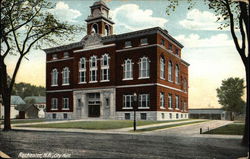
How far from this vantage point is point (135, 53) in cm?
3328

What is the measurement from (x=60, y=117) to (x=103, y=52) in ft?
37.1

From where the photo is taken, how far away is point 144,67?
107 feet

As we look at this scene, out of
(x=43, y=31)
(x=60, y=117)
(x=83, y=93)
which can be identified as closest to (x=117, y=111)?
(x=83, y=93)

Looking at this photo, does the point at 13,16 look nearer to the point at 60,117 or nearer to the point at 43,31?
the point at 43,31

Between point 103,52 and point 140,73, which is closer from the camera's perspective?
point 140,73

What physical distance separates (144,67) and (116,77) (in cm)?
428

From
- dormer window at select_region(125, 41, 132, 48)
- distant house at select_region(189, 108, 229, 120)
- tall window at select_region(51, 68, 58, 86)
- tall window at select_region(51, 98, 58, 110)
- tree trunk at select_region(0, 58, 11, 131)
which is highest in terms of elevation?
dormer window at select_region(125, 41, 132, 48)

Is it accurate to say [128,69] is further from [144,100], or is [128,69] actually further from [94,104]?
[94,104]

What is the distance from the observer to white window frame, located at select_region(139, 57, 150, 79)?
32344 millimetres

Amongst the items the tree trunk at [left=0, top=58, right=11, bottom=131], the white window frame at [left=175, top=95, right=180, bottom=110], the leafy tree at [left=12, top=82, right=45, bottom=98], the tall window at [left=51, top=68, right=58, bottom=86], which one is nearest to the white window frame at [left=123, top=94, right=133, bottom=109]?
the white window frame at [left=175, top=95, right=180, bottom=110]

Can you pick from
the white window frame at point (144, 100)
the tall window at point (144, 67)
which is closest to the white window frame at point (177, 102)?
the white window frame at point (144, 100)

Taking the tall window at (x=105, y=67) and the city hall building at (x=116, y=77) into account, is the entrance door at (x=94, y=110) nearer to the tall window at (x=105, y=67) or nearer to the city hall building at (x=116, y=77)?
the city hall building at (x=116, y=77)

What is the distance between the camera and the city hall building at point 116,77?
3177cm

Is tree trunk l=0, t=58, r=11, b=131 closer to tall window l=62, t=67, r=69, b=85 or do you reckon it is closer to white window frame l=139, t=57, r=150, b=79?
white window frame l=139, t=57, r=150, b=79
